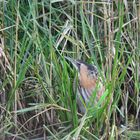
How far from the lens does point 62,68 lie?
9.40ft

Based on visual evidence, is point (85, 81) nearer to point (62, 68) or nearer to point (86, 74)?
point (86, 74)

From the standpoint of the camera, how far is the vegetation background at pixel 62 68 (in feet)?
8.61

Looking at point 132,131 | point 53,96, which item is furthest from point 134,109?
point 53,96

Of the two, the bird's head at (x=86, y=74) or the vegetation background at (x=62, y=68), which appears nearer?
the vegetation background at (x=62, y=68)

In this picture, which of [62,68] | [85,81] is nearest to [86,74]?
[85,81]

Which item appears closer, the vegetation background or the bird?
the vegetation background

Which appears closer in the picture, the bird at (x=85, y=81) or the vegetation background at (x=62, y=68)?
the vegetation background at (x=62, y=68)

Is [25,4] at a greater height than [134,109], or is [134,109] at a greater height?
[25,4]

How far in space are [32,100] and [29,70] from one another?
0.55 feet

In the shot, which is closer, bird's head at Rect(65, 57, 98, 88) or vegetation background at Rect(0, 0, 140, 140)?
vegetation background at Rect(0, 0, 140, 140)

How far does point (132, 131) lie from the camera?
2.84m

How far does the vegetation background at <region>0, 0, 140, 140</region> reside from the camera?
262cm

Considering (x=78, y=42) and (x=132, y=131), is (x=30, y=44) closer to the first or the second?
(x=78, y=42)

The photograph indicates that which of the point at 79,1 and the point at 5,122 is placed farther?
the point at 79,1
